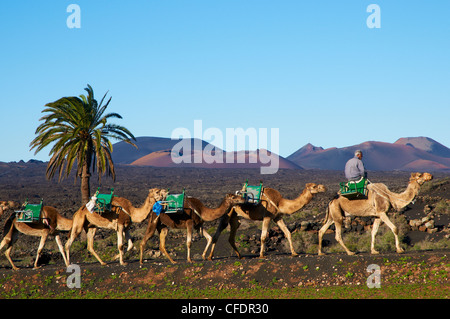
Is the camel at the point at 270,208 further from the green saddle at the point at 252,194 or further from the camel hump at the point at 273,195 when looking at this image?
the green saddle at the point at 252,194

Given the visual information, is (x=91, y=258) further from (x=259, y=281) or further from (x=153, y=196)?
(x=259, y=281)

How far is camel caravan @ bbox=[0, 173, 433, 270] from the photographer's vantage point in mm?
22297

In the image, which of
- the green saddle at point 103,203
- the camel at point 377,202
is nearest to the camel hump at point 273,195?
the camel at point 377,202

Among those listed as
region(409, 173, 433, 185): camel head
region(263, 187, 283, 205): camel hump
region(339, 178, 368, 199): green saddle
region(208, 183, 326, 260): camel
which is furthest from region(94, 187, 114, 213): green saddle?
region(409, 173, 433, 185): camel head

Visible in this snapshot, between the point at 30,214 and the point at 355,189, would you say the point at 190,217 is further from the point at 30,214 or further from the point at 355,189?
the point at 30,214

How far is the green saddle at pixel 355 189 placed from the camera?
22172mm

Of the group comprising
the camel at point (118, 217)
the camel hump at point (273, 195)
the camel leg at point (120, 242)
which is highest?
the camel hump at point (273, 195)

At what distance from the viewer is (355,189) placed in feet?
72.8

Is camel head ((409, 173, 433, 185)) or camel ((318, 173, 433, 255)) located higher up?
camel head ((409, 173, 433, 185))

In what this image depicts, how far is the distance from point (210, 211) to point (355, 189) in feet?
17.2

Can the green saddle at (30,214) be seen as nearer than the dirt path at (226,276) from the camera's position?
No

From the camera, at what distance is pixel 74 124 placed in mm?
36312

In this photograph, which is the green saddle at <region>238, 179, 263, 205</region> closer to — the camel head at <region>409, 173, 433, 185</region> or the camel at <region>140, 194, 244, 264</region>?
the camel at <region>140, 194, 244, 264</region>
